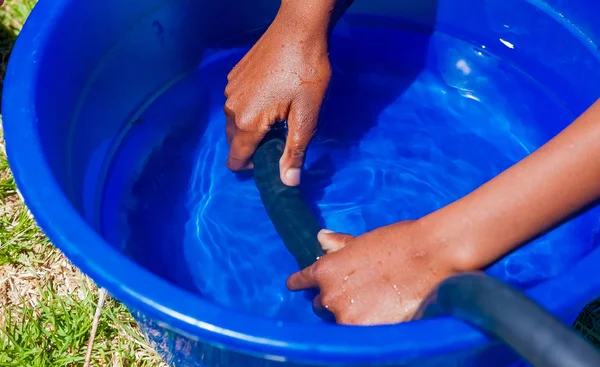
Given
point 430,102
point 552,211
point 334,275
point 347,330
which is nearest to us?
point 347,330

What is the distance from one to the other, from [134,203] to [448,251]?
2.73 ft

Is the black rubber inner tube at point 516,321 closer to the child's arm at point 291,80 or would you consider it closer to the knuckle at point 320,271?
the knuckle at point 320,271

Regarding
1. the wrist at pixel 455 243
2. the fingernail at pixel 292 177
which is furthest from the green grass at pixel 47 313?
the wrist at pixel 455 243

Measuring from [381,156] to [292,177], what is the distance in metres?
0.35

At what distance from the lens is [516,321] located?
774 mm

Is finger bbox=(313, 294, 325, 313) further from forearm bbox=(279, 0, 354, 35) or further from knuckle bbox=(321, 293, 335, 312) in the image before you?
forearm bbox=(279, 0, 354, 35)

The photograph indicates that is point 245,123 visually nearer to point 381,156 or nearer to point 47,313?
point 381,156

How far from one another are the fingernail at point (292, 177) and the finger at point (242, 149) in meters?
0.10

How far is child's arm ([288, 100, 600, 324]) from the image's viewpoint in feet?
3.19

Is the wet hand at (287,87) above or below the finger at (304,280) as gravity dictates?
above

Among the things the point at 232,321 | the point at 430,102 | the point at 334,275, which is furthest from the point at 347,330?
the point at 430,102

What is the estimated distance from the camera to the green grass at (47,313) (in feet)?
4.50

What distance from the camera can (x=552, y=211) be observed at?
1.00 metres

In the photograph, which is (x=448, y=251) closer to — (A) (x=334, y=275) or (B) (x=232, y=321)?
(A) (x=334, y=275)
